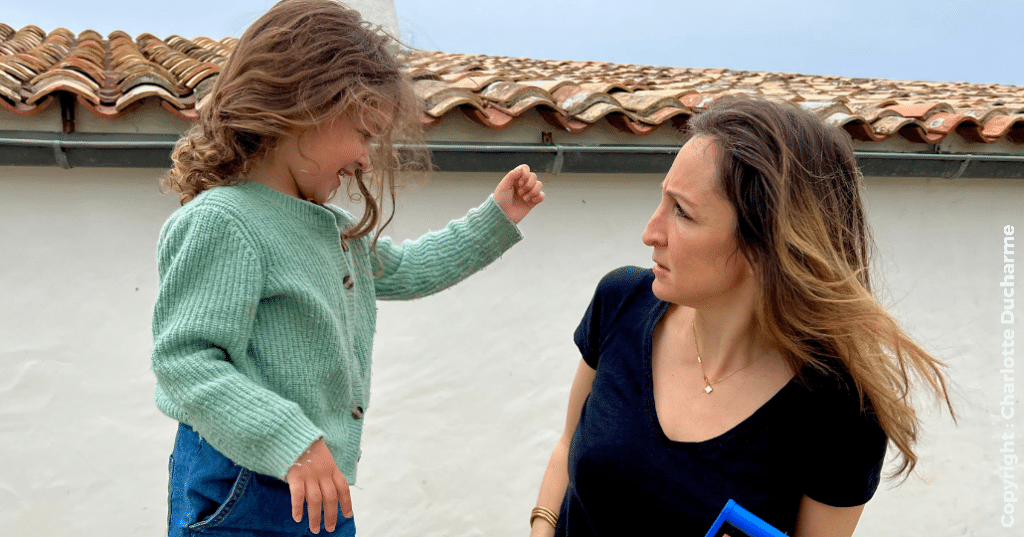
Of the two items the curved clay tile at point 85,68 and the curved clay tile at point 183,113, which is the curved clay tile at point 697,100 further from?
the curved clay tile at point 85,68

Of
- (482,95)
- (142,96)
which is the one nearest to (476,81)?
(482,95)

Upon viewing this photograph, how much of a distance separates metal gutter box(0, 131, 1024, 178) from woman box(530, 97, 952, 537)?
6.83ft

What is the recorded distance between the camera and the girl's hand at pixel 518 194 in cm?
212

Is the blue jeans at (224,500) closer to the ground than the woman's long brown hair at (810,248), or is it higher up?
closer to the ground

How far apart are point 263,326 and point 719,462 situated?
936mm

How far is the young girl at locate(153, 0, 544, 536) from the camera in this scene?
1482 mm

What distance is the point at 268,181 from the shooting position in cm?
173

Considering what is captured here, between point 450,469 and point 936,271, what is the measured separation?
2948 mm

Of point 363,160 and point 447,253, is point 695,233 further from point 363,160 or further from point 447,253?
point 447,253

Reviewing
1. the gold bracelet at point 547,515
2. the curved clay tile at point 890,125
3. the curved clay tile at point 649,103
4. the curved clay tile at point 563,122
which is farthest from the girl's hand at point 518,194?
the curved clay tile at point 890,125

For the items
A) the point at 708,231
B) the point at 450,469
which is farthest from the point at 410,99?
the point at 450,469

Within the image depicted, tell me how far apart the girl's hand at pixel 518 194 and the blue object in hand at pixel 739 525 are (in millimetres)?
986

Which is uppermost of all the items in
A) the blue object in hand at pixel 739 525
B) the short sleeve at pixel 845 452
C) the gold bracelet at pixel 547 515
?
the short sleeve at pixel 845 452

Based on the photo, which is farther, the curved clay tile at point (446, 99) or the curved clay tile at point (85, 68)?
the curved clay tile at point (85, 68)
